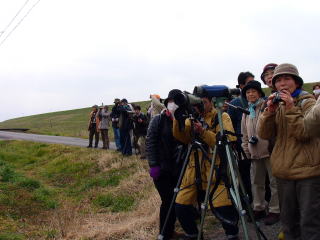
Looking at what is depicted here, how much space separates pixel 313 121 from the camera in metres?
3.21

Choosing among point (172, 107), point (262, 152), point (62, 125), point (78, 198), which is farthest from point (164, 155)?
point (62, 125)

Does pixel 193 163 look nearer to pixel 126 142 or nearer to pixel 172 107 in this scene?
pixel 172 107

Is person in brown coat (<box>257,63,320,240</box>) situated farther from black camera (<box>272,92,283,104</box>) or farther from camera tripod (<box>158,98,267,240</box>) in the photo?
camera tripod (<box>158,98,267,240</box>)

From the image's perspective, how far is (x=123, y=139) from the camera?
43.5 ft

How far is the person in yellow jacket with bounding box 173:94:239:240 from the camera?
13.8 ft

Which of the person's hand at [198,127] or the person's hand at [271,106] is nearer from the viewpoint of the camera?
the person's hand at [271,106]

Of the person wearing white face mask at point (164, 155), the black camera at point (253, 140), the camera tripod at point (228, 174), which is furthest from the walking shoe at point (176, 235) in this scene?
the black camera at point (253, 140)

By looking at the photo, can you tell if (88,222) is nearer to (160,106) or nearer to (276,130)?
(160,106)

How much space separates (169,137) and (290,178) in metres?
1.77

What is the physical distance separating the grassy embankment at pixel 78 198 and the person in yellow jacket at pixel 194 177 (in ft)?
3.63

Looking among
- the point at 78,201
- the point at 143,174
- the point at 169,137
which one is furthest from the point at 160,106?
the point at 78,201

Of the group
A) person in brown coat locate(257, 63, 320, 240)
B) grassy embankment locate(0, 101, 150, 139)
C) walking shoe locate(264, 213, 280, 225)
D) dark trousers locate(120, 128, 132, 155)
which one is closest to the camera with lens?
person in brown coat locate(257, 63, 320, 240)

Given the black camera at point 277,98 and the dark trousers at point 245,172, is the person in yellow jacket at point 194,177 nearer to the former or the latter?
the black camera at point 277,98

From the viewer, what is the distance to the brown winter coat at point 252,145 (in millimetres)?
5203
